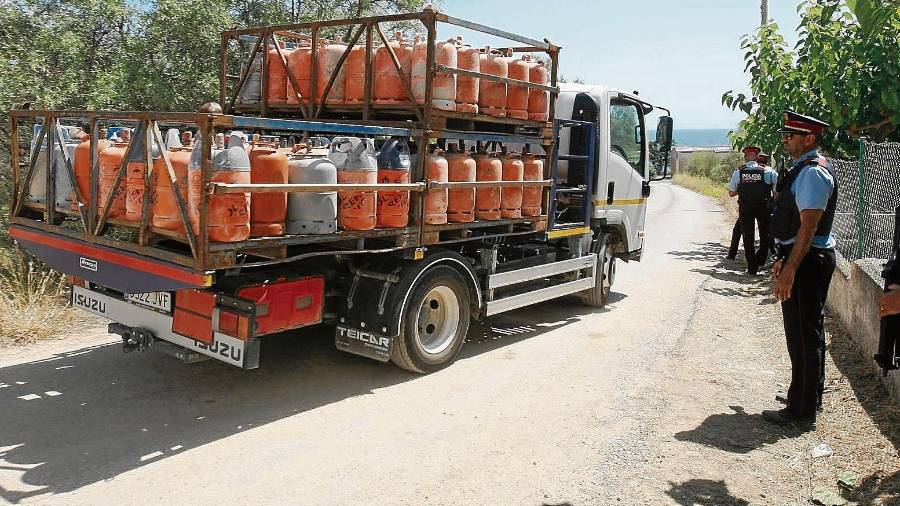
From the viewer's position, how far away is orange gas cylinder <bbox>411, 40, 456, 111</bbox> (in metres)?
5.93

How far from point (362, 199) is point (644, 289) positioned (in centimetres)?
616

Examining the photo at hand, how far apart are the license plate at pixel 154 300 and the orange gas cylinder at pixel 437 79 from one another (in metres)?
2.42

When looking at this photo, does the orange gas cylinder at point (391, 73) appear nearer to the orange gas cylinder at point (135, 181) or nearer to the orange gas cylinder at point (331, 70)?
the orange gas cylinder at point (331, 70)

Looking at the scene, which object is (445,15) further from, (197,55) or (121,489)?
(197,55)

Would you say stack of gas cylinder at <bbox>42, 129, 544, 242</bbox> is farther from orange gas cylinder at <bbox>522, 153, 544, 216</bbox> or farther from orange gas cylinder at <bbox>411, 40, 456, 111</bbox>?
orange gas cylinder at <bbox>522, 153, 544, 216</bbox>

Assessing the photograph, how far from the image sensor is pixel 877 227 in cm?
754

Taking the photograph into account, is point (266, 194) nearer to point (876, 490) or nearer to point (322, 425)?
point (322, 425)

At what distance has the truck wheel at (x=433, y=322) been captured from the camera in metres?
5.91

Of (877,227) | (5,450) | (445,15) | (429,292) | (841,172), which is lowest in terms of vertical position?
(5,450)

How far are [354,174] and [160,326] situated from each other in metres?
1.72

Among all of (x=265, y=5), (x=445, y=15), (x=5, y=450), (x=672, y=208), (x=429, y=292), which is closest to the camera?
(x=5, y=450)

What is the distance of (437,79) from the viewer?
5934 mm

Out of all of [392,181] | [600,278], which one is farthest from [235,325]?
[600,278]

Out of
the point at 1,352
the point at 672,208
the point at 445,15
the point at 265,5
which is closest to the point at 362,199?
the point at 445,15
